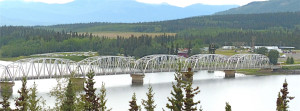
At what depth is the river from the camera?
6397cm

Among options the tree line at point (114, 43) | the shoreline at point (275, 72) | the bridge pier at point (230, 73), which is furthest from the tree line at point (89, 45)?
the bridge pier at point (230, 73)

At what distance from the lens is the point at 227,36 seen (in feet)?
567

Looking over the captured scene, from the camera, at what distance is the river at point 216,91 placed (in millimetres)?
63969

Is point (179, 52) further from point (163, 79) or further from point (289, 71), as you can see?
point (163, 79)

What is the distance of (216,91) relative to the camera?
3098 inches

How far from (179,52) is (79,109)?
109 metres

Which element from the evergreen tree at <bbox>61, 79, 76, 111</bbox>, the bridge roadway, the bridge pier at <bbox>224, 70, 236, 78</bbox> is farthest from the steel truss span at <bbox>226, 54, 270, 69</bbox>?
the evergreen tree at <bbox>61, 79, 76, 111</bbox>

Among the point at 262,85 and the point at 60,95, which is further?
the point at 262,85

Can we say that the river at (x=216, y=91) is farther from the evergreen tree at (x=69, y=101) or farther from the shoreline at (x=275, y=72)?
the evergreen tree at (x=69, y=101)

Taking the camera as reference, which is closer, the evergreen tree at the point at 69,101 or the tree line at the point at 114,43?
the evergreen tree at the point at 69,101

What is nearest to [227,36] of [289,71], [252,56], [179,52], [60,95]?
[179,52]

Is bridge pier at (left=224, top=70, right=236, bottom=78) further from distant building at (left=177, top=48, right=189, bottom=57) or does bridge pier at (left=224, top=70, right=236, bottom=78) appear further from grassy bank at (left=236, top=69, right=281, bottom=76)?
distant building at (left=177, top=48, right=189, bottom=57)

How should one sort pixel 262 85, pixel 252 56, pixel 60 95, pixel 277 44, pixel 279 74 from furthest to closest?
pixel 277 44, pixel 252 56, pixel 279 74, pixel 262 85, pixel 60 95

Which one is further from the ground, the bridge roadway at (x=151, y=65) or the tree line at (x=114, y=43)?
the tree line at (x=114, y=43)
